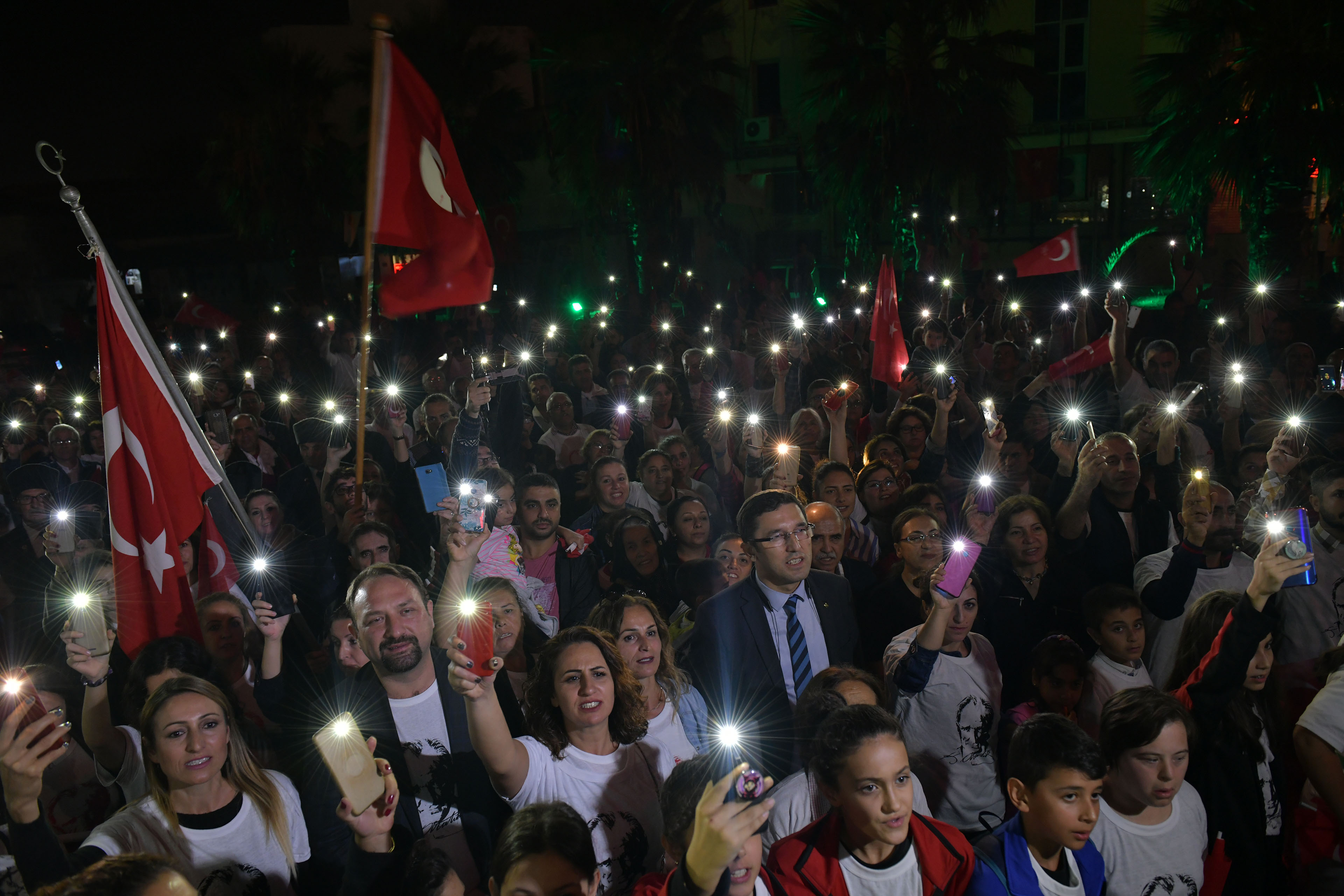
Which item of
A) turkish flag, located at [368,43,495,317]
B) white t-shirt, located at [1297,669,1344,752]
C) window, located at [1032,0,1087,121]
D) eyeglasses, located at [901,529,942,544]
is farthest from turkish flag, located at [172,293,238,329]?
window, located at [1032,0,1087,121]

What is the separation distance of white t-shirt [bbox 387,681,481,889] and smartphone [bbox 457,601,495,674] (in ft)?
1.53

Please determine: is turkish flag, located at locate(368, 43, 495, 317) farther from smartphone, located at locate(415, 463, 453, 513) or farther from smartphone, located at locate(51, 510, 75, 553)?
smartphone, located at locate(51, 510, 75, 553)

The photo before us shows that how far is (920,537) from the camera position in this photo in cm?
455

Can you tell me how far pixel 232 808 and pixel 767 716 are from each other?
2010mm

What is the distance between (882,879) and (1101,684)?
1.64 m

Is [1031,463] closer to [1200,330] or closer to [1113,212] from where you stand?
[1200,330]

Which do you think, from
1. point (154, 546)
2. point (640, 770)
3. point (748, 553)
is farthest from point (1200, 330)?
point (154, 546)

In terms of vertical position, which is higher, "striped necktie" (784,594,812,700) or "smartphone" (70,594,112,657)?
"smartphone" (70,594,112,657)

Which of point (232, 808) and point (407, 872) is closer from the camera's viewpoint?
point (407, 872)

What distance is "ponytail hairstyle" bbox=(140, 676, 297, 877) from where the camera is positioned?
2.90 m

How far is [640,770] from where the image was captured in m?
A: 3.23

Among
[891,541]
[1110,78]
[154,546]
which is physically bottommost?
[891,541]

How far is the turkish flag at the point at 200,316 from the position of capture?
1261 cm

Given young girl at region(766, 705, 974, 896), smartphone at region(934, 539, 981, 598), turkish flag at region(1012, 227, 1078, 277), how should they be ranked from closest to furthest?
young girl at region(766, 705, 974, 896) < smartphone at region(934, 539, 981, 598) < turkish flag at region(1012, 227, 1078, 277)
